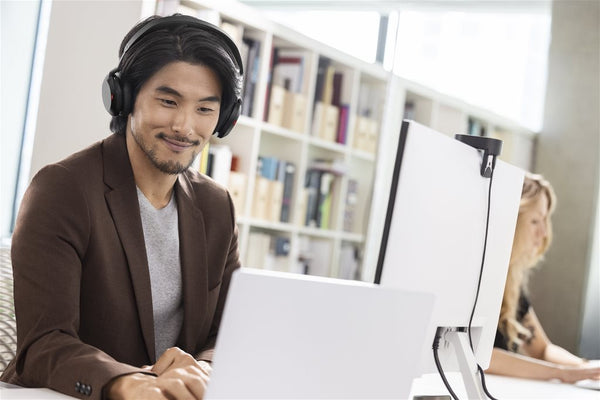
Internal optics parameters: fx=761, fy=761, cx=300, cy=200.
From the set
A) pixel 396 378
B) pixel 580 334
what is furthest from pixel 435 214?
pixel 580 334

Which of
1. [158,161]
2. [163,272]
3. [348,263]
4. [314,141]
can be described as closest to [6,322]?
[163,272]

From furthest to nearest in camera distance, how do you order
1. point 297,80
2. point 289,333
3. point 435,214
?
point 297,80 < point 435,214 < point 289,333

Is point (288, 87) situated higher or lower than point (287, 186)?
higher

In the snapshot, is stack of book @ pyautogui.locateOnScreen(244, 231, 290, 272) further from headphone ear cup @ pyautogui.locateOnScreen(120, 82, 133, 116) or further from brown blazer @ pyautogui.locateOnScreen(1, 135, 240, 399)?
headphone ear cup @ pyautogui.locateOnScreen(120, 82, 133, 116)

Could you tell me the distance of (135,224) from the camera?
158 centimetres

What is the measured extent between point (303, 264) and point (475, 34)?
1972 mm

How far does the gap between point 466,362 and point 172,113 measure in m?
0.79

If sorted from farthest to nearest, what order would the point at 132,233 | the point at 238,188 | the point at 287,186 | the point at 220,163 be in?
1. the point at 287,186
2. the point at 238,188
3. the point at 220,163
4. the point at 132,233

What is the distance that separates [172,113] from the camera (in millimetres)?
1642

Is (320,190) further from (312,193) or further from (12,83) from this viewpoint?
(12,83)

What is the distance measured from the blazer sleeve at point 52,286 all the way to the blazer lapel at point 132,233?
8cm

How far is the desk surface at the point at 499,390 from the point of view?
127cm

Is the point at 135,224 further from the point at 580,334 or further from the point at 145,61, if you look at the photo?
the point at 580,334

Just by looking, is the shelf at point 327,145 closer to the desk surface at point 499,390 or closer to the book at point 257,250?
the book at point 257,250
